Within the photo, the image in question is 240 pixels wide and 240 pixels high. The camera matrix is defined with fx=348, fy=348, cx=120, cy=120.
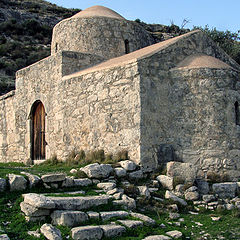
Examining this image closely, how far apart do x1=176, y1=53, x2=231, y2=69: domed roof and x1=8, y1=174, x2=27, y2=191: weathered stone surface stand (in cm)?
535

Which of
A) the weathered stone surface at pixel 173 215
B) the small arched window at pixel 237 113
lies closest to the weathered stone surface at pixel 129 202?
the weathered stone surface at pixel 173 215

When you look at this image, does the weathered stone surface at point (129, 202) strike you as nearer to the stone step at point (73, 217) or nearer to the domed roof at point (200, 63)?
the stone step at point (73, 217)

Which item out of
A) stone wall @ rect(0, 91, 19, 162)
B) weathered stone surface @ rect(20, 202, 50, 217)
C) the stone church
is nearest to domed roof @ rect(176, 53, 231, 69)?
the stone church

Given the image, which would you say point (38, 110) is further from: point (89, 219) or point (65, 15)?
point (65, 15)

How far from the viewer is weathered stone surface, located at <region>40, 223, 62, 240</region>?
16.2ft

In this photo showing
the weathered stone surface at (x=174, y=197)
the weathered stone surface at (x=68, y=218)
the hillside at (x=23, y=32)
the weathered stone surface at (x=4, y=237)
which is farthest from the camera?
the hillside at (x=23, y=32)

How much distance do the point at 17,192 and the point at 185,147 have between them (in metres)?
4.58

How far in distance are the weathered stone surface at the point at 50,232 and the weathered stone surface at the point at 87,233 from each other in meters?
0.23

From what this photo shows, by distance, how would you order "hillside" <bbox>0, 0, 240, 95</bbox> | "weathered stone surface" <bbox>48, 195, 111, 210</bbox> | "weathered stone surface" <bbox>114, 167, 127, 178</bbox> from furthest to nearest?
"hillside" <bbox>0, 0, 240, 95</bbox> → "weathered stone surface" <bbox>114, 167, 127, 178</bbox> → "weathered stone surface" <bbox>48, 195, 111, 210</bbox>

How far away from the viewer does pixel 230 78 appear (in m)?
9.38

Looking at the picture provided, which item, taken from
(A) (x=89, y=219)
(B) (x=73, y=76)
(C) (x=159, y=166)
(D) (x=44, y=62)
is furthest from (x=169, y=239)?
(D) (x=44, y=62)

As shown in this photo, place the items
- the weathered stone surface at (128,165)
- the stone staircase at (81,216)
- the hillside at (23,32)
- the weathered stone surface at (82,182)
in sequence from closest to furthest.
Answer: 1. the stone staircase at (81,216)
2. the weathered stone surface at (82,182)
3. the weathered stone surface at (128,165)
4. the hillside at (23,32)

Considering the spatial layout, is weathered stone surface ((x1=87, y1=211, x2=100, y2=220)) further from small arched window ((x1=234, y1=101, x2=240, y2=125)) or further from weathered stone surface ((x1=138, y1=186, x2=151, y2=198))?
small arched window ((x1=234, y1=101, x2=240, y2=125))

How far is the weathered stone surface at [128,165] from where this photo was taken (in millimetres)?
8266
